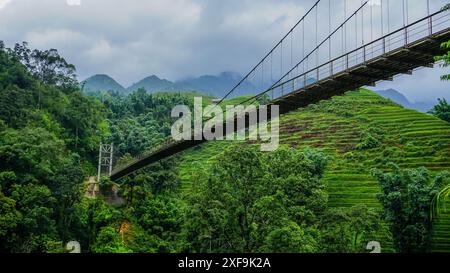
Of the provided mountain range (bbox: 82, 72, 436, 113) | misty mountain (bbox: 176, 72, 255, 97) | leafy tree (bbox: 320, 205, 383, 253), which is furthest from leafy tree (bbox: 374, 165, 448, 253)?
misty mountain (bbox: 176, 72, 255, 97)

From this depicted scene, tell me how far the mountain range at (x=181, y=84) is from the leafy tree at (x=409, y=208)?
4369 inches

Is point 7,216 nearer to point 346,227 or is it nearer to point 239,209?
point 239,209

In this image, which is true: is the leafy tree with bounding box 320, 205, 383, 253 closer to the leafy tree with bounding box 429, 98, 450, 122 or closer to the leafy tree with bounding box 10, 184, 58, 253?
the leafy tree with bounding box 10, 184, 58, 253

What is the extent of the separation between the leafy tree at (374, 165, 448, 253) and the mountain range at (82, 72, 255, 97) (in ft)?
364

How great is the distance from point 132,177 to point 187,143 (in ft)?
26.2

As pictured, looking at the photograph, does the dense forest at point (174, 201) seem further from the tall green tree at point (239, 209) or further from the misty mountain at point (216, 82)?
the misty mountain at point (216, 82)

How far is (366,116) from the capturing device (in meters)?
39.9

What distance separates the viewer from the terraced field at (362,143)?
27.7 metres

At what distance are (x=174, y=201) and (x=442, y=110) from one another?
23.9 meters

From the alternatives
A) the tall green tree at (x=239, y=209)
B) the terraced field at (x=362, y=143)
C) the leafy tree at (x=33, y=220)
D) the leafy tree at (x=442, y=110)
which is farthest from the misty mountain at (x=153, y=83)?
the tall green tree at (x=239, y=209)

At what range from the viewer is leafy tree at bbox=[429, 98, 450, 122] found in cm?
3762
